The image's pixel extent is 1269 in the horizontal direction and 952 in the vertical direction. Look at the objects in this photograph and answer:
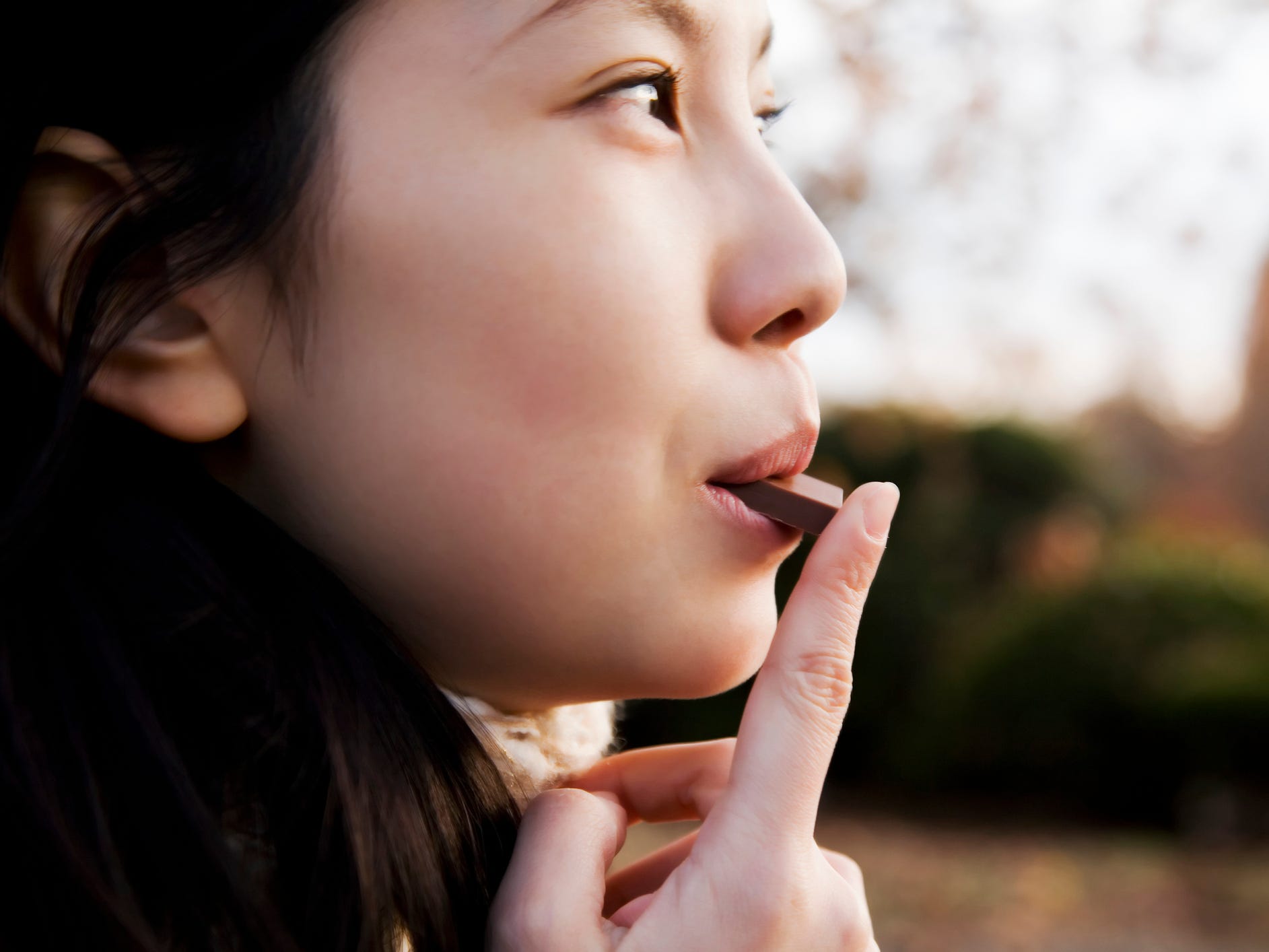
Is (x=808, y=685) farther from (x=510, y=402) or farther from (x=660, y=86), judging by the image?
(x=660, y=86)

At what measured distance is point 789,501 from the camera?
1221 millimetres

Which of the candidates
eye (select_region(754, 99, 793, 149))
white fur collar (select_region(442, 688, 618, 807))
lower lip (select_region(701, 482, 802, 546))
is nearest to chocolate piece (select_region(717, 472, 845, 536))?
lower lip (select_region(701, 482, 802, 546))

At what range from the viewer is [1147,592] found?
732 centimetres

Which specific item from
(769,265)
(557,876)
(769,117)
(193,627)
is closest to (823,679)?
(557,876)

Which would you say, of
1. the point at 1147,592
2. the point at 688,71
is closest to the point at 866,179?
the point at 1147,592

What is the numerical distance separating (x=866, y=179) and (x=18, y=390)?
228 inches

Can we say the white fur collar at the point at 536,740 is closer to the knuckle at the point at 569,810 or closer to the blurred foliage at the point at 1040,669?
the knuckle at the point at 569,810

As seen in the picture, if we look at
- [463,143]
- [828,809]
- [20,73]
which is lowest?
[828,809]

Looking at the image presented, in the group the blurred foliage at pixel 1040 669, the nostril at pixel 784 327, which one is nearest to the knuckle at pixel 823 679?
the nostril at pixel 784 327

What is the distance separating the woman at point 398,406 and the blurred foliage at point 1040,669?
221 inches

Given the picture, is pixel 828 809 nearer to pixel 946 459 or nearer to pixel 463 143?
pixel 946 459

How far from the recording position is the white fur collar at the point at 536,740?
1.31 m

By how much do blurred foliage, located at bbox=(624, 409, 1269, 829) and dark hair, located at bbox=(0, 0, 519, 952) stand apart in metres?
5.70

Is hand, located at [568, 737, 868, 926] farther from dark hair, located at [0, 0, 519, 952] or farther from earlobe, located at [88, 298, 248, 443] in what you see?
earlobe, located at [88, 298, 248, 443]
